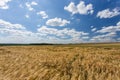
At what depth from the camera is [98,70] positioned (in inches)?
596

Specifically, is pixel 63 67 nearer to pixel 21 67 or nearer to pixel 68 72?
pixel 68 72

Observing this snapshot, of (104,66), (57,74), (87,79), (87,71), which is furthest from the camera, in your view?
(104,66)

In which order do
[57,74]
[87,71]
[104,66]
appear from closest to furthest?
[57,74], [87,71], [104,66]

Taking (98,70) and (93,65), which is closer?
(98,70)

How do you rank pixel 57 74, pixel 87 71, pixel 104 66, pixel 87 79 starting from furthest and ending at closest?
pixel 104 66
pixel 87 71
pixel 57 74
pixel 87 79

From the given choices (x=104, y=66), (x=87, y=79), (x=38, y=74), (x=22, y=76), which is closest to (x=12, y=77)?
(x=22, y=76)

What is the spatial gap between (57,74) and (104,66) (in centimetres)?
564

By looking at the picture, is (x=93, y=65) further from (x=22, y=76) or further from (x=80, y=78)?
(x=22, y=76)

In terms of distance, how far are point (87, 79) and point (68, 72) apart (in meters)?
2.39

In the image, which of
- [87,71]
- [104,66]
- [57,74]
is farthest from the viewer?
[104,66]

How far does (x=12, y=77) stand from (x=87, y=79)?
22.6 feet

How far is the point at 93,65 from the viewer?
16750 millimetres

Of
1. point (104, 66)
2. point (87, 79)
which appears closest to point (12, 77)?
point (87, 79)

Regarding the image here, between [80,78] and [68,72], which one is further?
[68,72]
